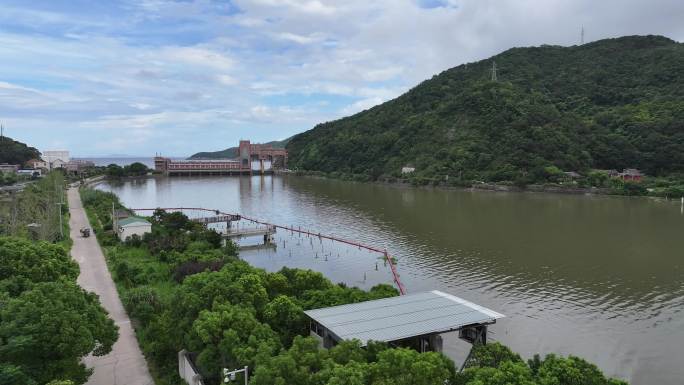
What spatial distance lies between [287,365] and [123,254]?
20404 millimetres

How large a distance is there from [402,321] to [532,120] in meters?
71.6

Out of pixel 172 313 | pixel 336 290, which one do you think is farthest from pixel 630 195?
pixel 172 313

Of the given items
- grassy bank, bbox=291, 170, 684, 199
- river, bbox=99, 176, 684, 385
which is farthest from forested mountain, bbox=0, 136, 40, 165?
grassy bank, bbox=291, 170, 684, 199

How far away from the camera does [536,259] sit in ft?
91.2

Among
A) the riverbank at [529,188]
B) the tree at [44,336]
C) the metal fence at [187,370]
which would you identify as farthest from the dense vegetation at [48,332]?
the riverbank at [529,188]

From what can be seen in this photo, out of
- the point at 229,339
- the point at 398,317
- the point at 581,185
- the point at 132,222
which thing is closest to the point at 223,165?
the point at 581,185

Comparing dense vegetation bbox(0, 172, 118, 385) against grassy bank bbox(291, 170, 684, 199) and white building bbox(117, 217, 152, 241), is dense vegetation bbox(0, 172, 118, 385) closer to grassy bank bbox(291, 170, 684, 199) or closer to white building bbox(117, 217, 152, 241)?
white building bbox(117, 217, 152, 241)

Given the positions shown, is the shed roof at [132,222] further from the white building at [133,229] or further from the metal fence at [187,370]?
the metal fence at [187,370]

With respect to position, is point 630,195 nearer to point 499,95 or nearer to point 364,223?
point 499,95

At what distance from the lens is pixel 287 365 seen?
9180mm

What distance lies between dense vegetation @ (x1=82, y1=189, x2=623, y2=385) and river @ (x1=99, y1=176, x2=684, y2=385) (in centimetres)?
629

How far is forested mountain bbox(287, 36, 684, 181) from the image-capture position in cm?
6931

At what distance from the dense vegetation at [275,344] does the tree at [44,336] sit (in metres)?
2.30

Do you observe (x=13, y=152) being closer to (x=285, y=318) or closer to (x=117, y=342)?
(x=117, y=342)
